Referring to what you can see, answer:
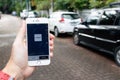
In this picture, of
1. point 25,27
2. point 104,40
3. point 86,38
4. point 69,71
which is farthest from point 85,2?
point 25,27

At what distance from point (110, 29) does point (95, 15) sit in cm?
157

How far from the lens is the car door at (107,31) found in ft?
25.4

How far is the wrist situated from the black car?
224 inches

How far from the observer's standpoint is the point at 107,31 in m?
8.05

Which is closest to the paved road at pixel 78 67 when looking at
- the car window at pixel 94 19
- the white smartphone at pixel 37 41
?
the car window at pixel 94 19

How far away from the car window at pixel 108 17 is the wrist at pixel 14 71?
6283 millimetres

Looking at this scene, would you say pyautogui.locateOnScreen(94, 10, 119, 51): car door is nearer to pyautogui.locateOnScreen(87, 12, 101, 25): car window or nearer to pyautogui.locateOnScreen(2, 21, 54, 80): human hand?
pyautogui.locateOnScreen(87, 12, 101, 25): car window

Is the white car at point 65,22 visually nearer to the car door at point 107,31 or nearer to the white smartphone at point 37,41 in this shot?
the car door at point 107,31

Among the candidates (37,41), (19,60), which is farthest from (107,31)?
(19,60)

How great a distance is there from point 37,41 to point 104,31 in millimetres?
6305

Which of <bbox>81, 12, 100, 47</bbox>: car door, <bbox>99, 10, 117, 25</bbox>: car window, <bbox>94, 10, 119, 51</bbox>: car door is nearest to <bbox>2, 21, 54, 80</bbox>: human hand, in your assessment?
<bbox>94, 10, 119, 51</bbox>: car door

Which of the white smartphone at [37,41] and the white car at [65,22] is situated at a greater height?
the white smartphone at [37,41]

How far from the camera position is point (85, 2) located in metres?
19.6

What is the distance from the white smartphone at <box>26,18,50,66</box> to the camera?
212 centimetres
